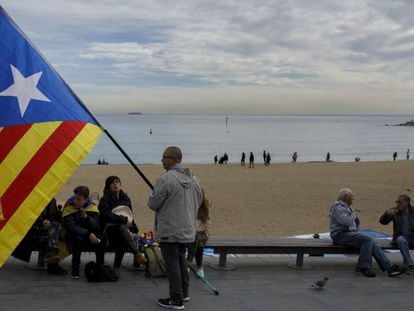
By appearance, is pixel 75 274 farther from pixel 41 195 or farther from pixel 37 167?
pixel 37 167

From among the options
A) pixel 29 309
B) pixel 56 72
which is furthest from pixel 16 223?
pixel 56 72

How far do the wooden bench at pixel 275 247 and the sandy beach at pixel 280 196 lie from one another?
23.8 ft

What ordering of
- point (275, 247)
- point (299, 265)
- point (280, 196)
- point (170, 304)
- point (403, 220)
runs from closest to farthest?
point (170, 304), point (275, 247), point (299, 265), point (403, 220), point (280, 196)

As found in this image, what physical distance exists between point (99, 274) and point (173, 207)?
5.48 ft

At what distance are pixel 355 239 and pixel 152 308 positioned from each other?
10.8ft

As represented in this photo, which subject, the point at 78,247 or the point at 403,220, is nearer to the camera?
the point at 78,247

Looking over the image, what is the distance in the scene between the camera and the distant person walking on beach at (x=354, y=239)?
284 inches

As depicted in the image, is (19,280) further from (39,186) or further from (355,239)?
(355,239)

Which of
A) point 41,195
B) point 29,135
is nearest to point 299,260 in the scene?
point 41,195

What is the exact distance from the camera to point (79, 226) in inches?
253

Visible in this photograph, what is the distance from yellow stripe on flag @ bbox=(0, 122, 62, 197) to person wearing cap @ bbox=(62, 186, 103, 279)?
4.95 ft

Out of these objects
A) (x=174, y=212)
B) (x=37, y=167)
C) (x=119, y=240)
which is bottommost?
(x=119, y=240)

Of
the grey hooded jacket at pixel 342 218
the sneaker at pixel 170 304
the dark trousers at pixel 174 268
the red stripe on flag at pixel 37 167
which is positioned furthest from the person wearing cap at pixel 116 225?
the grey hooded jacket at pixel 342 218

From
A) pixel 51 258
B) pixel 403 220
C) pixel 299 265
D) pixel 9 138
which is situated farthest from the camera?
pixel 403 220
